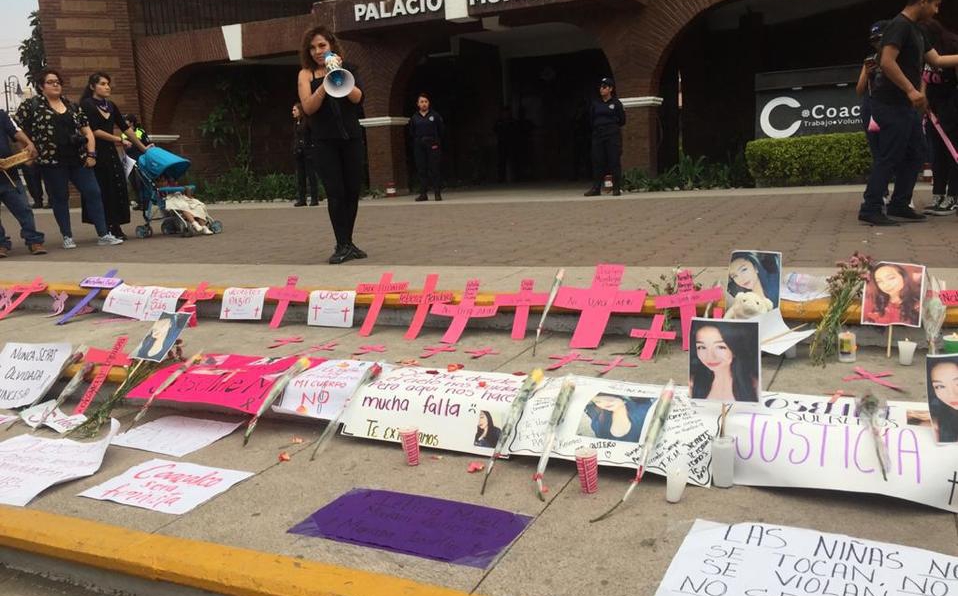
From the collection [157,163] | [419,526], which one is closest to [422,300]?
[419,526]

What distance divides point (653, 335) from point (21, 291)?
16.0 feet

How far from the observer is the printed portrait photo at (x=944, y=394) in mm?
2289

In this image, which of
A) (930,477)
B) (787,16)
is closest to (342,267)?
(930,477)

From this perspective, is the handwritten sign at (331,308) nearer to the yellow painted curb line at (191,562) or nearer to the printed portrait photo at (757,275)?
the printed portrait photo at (757,275)

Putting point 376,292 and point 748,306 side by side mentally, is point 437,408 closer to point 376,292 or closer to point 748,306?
point 748,306

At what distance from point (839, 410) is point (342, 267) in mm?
4284

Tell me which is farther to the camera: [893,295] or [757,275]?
[757,275]

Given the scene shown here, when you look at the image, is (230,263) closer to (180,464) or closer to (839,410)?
(180,464)

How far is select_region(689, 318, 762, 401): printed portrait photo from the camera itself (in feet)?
8.43

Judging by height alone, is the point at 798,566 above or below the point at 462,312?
below

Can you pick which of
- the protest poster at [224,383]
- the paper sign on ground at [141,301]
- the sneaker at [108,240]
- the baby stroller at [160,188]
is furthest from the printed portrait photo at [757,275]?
the baby stroller at [160,188]

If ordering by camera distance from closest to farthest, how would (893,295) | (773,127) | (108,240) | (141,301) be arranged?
(893,295), (141,301), (108,240), (773,127)

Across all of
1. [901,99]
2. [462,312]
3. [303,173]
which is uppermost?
[901,99]

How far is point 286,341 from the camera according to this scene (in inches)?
183
